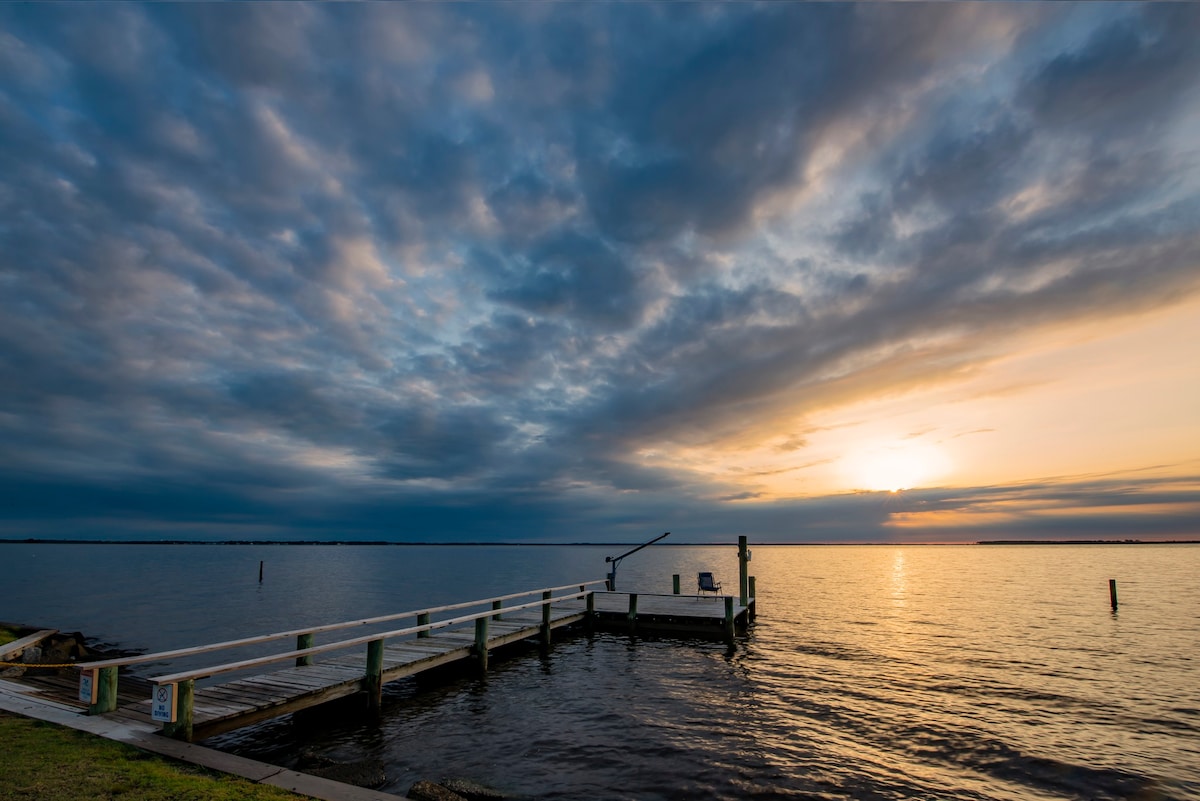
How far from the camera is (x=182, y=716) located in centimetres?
941

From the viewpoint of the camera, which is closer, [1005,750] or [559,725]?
[1005,750]

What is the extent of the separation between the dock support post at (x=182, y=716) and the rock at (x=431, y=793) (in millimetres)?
3503

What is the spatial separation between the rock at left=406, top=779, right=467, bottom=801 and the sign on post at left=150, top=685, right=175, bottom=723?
3779mm

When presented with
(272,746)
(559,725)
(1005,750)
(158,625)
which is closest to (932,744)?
(1005,750)

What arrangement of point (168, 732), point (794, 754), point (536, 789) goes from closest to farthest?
1. point (168, 732)
2. point (536, 789)
3. point (794, 754)

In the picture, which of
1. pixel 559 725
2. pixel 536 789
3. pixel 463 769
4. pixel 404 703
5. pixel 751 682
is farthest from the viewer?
pixel 751 682

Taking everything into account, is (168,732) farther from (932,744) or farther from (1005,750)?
(1005,750)

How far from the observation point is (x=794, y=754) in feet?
40.7

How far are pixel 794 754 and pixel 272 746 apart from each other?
10.4 metres

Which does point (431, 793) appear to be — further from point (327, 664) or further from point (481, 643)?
point (481, 643)

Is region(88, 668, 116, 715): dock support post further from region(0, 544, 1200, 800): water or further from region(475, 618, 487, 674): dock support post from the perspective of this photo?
region(475, 618, 487, 674): dock support post

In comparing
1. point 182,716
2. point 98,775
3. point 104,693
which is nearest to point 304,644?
point 104,693

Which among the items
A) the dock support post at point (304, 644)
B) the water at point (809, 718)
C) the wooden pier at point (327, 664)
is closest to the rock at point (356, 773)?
the water at point (809, 718)

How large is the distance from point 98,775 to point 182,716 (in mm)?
2148
